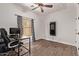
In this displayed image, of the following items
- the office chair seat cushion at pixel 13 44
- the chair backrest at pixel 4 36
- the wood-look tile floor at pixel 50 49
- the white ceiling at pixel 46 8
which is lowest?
the wood-look tile floor at pixel 50 49

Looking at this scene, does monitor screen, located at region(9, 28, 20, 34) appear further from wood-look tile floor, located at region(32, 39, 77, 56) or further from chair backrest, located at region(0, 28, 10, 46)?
wood-look tile floor, located at region(32, 39, 77, 56)

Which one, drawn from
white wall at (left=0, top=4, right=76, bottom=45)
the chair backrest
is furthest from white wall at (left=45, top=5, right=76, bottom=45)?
the chair backrest

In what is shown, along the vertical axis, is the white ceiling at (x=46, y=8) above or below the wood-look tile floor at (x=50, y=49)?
above

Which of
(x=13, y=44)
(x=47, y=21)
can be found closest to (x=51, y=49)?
(x=47, y=21)

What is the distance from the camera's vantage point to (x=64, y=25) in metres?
1.70

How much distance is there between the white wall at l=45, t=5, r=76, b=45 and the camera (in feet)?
5.34

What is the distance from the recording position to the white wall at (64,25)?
163 centimetres

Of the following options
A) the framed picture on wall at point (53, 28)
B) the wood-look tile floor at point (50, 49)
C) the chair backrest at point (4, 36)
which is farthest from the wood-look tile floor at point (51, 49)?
the chair backrest at point (4, 36)

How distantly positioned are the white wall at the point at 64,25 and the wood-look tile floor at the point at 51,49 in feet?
0.25

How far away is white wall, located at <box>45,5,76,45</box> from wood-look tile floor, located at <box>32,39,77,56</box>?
0.08 meters

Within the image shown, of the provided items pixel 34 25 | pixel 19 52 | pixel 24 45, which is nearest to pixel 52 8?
pixel 34 25

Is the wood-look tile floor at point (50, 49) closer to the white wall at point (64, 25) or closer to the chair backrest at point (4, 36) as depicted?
the white wall at point (64, 25)

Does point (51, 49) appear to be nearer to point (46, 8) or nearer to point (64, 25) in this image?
point (64, 25)

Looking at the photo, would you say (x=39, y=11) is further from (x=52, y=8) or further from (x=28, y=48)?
(x=28, y=48)
